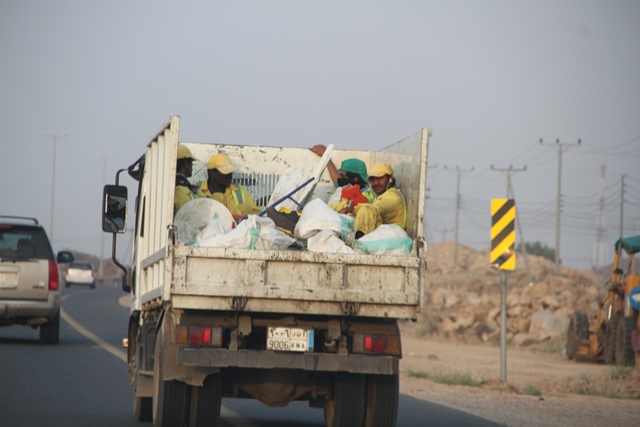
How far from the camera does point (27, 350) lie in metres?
18.7

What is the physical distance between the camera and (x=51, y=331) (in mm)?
19984

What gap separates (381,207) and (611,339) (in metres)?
13.0

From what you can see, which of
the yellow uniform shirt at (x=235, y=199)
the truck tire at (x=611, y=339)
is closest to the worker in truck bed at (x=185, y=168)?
the yellow uniform shirt at (x=235, y=199)

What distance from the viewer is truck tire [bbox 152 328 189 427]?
28.1 feet

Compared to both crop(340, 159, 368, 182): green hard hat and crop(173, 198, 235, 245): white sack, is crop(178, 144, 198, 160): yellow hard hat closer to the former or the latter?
crop(173, 198, 235, 245): white sack

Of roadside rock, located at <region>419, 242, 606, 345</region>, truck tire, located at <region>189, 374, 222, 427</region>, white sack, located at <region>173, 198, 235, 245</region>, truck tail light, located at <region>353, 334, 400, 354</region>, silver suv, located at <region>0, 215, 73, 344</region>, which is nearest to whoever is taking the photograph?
truck tail light, located at <region>353, 334, 400, 354</region>

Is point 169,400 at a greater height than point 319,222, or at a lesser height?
lesser

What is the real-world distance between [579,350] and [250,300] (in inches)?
648

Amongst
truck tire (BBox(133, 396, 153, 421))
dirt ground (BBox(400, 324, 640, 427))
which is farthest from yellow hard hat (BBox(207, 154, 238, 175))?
dirt ground (BBox(400, 324, 640, 427))

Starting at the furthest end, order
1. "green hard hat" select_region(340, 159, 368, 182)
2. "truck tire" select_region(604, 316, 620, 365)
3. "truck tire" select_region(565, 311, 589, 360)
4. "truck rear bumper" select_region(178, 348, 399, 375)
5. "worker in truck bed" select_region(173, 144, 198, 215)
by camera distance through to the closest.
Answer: "truck tire" select_region(565, 311, 589, 360)
"truck tire" select_region(604, 316, 620, 365)
"green hard hat" select_region(340, 159, 368, 182)
"worker in truck bed" select_region(173, 144, 198, 215)
"truck rear bumper" select_region(178, 348, 399, 375)

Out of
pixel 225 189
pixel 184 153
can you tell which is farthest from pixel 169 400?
pixel 184 153

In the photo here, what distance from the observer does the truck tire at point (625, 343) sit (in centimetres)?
2000

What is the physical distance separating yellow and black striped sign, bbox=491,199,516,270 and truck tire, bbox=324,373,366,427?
23.9 feet

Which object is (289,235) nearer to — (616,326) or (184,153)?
(184,153)
